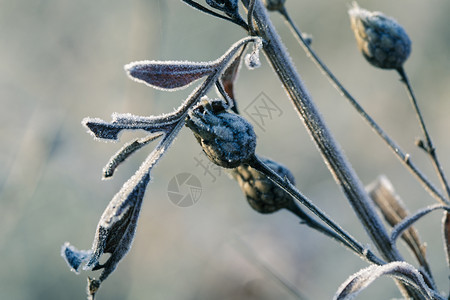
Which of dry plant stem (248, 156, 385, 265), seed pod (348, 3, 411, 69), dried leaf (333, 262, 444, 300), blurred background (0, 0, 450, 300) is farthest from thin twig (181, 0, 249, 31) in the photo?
blurred background (0, 0, 450, 300)

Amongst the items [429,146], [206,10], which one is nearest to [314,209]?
[206,10]

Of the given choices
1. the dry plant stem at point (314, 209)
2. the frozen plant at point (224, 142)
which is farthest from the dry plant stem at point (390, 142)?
the dry plant stem at point (314, 209)

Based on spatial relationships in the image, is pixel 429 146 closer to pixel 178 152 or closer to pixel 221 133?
pixel 221 133

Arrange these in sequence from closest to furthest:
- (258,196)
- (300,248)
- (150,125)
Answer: (150,125), (258,196), (300,248)

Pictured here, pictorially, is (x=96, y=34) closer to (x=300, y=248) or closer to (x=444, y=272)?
(x=300, y=248)

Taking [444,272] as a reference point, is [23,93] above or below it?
above

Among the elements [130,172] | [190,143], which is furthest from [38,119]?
[190,143]

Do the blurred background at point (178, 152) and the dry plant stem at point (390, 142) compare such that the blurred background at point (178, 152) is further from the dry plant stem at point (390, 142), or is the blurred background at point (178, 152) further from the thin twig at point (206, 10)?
the thin twig at point (206, 10)

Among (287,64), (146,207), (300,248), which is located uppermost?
(287,64)

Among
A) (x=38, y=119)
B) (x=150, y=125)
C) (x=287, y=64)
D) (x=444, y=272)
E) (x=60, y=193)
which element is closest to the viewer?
(x=150, y=125)
